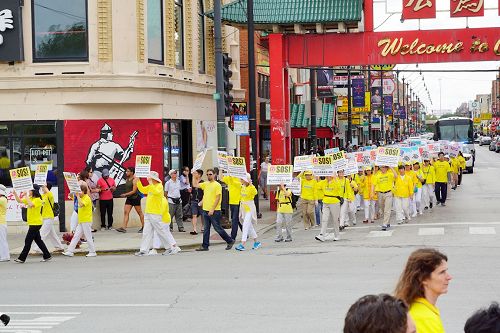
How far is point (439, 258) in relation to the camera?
5.20m

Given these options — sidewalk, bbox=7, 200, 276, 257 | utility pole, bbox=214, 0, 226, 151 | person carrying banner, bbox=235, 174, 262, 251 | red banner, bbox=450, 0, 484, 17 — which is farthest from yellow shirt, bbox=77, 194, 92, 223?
red banner, bbox=450, 0, 484, 17

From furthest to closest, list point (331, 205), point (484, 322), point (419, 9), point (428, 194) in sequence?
point (428, 194), point (419, 9), point (331, 205), point (484, 322)

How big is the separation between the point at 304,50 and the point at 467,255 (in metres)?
15.0

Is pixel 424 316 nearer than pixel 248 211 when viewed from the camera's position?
Yes

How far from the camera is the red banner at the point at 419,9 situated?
1158 inches

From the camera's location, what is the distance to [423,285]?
5.14 m

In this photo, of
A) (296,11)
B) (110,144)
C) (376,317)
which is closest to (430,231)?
(110,144)

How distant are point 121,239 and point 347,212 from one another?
659 centimetres

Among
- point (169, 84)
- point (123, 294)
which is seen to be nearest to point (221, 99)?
point (169, 84)

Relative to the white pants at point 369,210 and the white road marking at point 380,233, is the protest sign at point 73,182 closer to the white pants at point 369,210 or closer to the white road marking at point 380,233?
the white road marking at point 380,233

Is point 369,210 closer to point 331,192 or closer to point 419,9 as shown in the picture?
point 331,192

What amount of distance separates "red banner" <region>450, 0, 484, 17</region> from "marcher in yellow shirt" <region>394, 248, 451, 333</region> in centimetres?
2544

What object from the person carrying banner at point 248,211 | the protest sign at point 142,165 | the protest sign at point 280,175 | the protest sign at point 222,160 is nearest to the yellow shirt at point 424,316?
the person carrying banner at point 248,211

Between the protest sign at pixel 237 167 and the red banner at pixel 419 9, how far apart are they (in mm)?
10897
